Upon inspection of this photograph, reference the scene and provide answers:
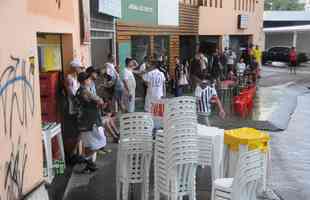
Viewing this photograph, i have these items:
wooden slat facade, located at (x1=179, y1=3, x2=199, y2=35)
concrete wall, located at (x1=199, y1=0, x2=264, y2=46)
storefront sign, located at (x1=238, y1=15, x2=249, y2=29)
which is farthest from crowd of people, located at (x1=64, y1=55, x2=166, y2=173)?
storefront sign, located at (x1=238, y1=15, x2=249, y2=29)

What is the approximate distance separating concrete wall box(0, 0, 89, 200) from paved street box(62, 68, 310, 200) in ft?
5.19

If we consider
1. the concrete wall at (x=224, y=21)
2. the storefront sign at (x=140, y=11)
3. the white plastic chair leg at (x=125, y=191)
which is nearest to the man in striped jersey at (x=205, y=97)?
the white plastic chair leg at (x=125, y=191)

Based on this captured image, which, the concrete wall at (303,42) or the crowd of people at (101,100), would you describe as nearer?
the crowd of people at (101,100)

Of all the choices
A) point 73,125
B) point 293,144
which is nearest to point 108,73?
point 73,125

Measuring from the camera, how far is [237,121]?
478 inches

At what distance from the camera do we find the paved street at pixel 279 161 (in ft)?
22.2

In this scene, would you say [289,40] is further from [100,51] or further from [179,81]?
[100,51]

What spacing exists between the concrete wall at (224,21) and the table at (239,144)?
1777cm

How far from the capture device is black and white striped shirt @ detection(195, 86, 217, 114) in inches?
372

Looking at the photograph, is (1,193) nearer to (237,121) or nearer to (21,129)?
(21,129)

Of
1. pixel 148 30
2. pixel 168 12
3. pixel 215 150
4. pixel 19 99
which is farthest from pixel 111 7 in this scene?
pixel 19 99

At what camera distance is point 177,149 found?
536 centimetres

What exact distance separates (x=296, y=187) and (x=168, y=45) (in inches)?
521

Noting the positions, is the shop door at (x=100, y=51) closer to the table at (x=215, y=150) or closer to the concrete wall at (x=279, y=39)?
the table at (x=215, y=150)
